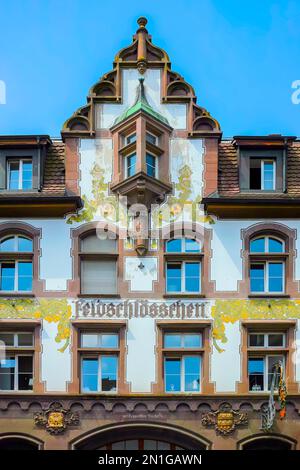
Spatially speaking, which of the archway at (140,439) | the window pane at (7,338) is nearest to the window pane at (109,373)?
the archway at (140,439)

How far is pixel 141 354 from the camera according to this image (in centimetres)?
2922

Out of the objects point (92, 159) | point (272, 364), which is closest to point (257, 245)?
point (272, 364)

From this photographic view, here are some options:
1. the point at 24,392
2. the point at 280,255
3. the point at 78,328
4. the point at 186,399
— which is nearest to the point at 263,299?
the point at 280,255

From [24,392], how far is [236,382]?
21.1ft

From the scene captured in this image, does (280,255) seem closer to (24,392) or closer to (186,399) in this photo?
(186,399)

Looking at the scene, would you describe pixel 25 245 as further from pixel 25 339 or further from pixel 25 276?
pixel 25 339

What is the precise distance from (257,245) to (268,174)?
251 cm

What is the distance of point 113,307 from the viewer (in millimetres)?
29547

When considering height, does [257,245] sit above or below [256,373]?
above

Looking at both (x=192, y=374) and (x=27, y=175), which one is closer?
(x=192, y=374)

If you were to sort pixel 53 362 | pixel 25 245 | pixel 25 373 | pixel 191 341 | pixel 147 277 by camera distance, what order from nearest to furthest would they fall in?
pixel 53 362, pixel 25 373, pixel 191 341, pixel 147 277, pixel 25 245

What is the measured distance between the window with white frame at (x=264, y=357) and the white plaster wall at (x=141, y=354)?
301cm

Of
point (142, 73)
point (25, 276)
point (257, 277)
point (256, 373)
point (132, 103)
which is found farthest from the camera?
point (142, 73)

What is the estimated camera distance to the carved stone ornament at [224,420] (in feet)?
93.6
